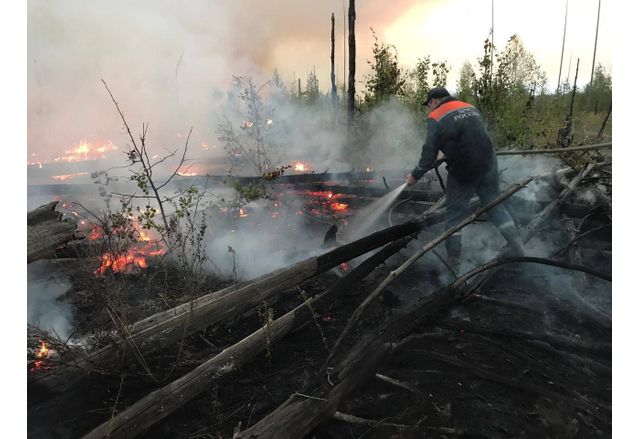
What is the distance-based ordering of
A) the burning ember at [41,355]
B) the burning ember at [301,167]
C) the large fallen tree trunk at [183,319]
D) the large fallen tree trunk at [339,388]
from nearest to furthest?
the large fallen tree trunk at [339,388] → the large fallen tree trunk at [183,319] → the burning ember at [41,355] → the burning ember at [301,167]

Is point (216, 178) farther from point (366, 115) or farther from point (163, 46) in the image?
point (163, 46)

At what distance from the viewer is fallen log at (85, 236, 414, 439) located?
223 centimetres

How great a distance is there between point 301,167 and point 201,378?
1177 centimetres

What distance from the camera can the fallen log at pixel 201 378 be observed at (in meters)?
2.23

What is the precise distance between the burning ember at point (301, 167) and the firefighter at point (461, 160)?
8.86m

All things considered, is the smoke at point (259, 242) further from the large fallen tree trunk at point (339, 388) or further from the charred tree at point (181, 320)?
the large fallen tree trunk at point (339, 388)

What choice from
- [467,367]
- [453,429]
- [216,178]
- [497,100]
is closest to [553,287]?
[467,367]

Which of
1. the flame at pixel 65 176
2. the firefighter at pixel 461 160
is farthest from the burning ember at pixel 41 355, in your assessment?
the flame at pixel 65 176

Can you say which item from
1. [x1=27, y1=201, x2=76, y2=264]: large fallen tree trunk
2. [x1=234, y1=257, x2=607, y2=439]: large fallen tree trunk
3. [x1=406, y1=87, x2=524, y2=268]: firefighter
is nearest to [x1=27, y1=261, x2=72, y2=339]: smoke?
[x1=27, y1=201, x2=76, y2=264]: large fallen tree trunk

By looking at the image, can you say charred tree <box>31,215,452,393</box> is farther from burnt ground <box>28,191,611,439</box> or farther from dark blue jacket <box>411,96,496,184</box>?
dark blue jacket <box>411,96,496,184</box>
